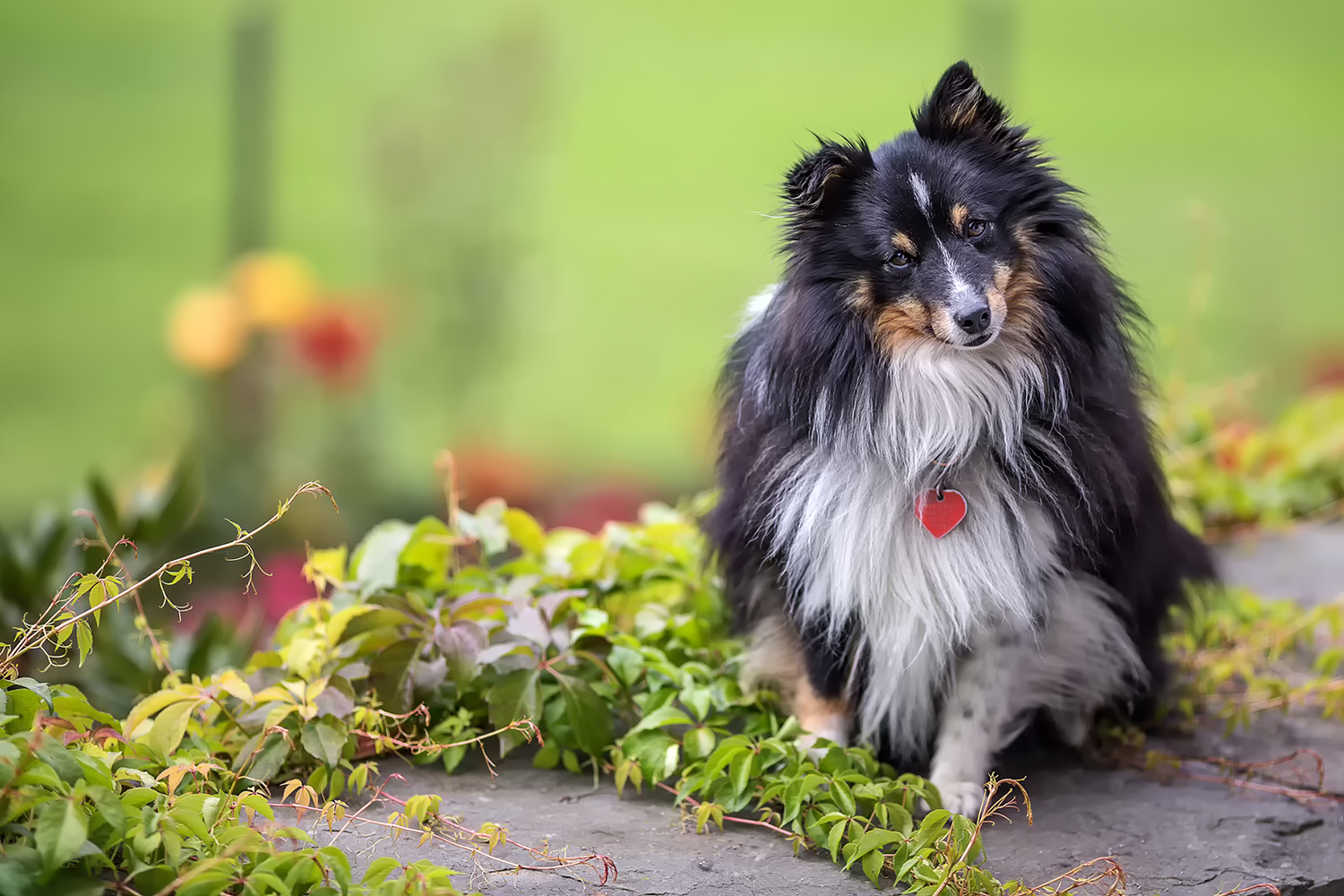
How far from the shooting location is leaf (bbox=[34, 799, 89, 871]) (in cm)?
185

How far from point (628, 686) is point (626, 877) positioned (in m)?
0.66

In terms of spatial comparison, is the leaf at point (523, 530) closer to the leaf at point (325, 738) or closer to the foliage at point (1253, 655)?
the leaf at point (325, 738)

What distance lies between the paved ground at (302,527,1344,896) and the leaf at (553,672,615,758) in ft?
0.36

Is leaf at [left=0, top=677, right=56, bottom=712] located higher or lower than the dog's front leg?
higher

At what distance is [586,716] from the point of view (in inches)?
110

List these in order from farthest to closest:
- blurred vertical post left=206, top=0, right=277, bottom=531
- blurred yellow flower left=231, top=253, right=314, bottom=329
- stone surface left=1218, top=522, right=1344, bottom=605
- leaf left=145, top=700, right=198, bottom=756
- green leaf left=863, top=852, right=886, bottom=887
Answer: blurred vertical post left=206, top=0, right=277, bottom=531 → blurred yellow flower left=231, top=253, right=314, bottom=329 → stone surface left=1218, top=522, right=1344, bottom=605 → leaf left=145, top=700, right=198, bottom=756 → green leaf left=863, top=852, right=886, bottom=887

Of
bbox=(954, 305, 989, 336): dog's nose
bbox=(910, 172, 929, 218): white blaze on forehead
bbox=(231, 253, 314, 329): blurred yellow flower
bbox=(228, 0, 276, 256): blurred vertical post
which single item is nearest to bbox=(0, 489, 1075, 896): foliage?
bbox=(954, 305, 989, 336): dog's nose

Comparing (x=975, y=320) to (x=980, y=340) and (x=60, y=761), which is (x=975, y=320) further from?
(x=60, y=761)

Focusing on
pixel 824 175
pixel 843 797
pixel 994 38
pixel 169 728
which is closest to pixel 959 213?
pixel 824 175

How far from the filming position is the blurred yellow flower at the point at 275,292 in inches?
207

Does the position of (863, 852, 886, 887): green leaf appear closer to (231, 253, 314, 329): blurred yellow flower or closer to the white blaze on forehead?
the white blaze on forehead

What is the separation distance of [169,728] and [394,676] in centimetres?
49

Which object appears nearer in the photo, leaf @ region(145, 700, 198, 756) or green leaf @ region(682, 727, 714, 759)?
leaf @ region(145, 700, 198, 756)

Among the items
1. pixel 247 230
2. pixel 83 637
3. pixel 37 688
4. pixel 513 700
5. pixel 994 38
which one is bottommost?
pixel 513 700
